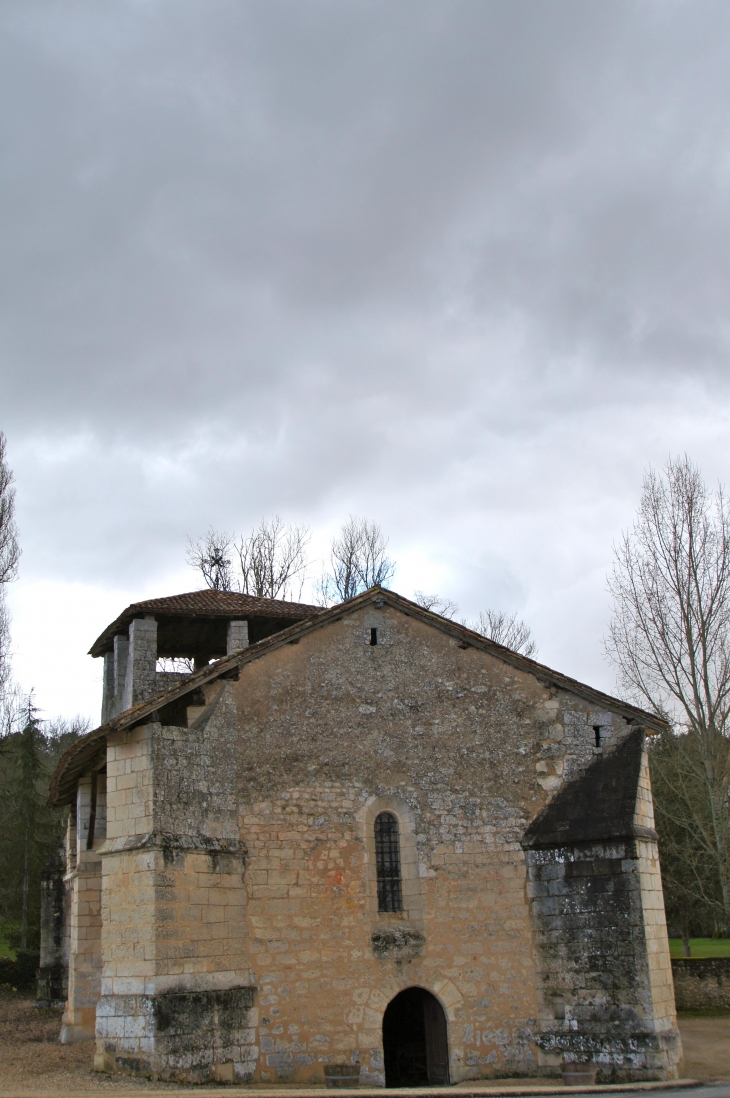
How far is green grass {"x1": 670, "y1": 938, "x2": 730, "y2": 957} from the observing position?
32.3 m

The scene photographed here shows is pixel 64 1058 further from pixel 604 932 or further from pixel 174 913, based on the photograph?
pixel 604 932

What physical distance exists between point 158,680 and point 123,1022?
6137 mm

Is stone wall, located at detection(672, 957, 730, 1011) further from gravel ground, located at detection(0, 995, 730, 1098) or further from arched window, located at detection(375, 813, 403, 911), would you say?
arched window, located at detection(375, 813, 403, 911)

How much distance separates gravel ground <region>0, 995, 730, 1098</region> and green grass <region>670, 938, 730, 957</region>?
14481mm

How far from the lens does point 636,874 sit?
1198 centimetres

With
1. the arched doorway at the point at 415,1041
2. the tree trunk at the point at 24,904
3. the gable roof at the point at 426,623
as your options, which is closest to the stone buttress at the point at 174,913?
the gable roof at the point at 426,623

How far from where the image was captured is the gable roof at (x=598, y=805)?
12344mm

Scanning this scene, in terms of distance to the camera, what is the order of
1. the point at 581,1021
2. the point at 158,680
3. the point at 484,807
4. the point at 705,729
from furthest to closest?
the point at 705,729
the point at 158,680
the point at 484,807
the point at 581,1021

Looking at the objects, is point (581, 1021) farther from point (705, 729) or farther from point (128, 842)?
point (705, 729)

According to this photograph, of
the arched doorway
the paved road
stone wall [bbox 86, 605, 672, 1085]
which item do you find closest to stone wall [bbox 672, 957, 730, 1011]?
the arched doorway

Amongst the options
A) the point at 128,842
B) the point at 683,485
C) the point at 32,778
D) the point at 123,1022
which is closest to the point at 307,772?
the point at 128,842

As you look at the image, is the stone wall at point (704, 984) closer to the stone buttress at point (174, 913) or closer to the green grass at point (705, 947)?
the green grass at point (705, 947)

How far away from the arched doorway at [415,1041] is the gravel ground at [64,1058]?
Answer: 128 cm

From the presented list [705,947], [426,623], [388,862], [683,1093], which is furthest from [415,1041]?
[705,947]
